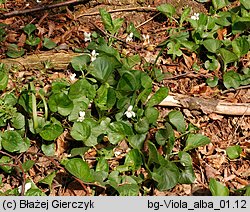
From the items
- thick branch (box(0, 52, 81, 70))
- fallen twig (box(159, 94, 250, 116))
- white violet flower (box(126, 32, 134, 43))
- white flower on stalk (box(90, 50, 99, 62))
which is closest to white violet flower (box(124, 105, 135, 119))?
fallen twig (box(159, 94, 250, 116))

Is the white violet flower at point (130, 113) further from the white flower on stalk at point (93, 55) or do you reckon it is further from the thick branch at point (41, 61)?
the thick branch at point (41, 61)

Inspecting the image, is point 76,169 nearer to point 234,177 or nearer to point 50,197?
→ point 50,197

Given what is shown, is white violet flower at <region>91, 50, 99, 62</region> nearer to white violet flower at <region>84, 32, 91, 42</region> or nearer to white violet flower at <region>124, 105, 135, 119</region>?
white violet flower at <region>84, 32, 91, 42</region>

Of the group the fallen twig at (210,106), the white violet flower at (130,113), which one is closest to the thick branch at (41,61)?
the white violet flower at (130,113)

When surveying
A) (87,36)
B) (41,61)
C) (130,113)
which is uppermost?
(87,36)

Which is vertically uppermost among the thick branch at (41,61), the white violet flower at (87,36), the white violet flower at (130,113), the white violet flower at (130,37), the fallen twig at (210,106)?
the white violet flower at (130,37)

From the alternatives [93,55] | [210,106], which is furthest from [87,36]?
[210,106]

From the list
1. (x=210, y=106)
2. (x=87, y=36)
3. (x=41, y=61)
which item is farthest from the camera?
(x=87, y=36)

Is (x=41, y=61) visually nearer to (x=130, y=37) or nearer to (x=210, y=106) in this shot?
(x=130, y=37)

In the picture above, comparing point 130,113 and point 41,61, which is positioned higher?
point 41,61

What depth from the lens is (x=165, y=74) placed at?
3.29 m

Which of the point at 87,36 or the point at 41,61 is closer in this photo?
the point at 41,61

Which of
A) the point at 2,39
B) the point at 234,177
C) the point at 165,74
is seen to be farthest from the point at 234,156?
the point at 2,39

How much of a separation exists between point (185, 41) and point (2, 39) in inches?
46.9
